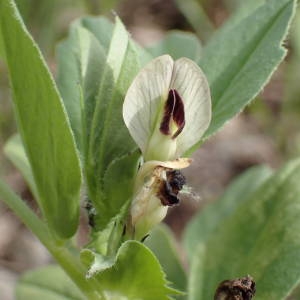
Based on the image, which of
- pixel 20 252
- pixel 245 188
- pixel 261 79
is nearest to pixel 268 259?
pixel 261 79

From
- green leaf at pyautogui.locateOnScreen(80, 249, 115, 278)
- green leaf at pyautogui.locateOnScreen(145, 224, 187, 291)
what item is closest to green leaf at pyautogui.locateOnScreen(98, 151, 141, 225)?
green leaf at pyautogui.locateOnScreen(80, 249, 115, 278)

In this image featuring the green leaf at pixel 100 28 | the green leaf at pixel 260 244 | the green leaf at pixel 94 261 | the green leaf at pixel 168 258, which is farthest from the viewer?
the green leaf at pixel 168 258

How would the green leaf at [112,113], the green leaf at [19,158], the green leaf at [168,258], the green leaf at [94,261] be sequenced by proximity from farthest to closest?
the green leaf at [168,258] → the green leaf at [19,158] → the green leaf at [112,113] → the green leaf at [94,261]

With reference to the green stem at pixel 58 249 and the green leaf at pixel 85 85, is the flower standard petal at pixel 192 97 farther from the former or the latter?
the green stem at pixel 58 249

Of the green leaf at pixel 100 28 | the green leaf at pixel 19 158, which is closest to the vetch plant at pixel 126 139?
the green leaf at pixel 100 28

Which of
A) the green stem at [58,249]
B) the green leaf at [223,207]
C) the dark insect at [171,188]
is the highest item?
the dark insect at [171,188]

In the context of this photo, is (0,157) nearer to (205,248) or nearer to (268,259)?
(205,248)

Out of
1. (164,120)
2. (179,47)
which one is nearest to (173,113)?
(164,120)
